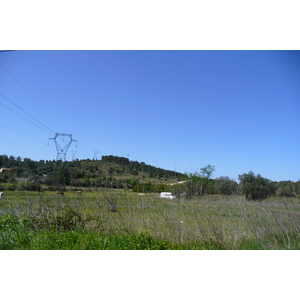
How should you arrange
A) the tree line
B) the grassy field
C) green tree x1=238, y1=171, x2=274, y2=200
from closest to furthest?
1. the grassy field
2. the tree line
3. green tree x1=238, y1=171, x2=274, y2=200

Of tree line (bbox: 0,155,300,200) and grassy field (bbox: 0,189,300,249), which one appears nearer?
grassy field (bbox: 0,189,300,249)

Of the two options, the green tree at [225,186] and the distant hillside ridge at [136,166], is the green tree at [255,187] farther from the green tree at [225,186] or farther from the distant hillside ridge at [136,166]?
the distant hillside ridge at [136,166]

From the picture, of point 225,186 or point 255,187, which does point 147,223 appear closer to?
point 225,186

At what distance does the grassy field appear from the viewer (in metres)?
5.12

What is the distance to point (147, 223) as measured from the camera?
224 inches

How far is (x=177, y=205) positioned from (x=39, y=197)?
423 centimetres

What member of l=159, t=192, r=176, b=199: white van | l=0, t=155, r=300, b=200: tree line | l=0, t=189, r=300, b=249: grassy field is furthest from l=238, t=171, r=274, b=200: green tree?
l=159, t=192, r=176, b=199: white van

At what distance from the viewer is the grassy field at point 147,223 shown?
5121 mm

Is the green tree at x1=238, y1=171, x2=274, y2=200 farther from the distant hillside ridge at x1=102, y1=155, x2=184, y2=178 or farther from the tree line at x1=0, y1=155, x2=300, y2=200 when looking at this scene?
the distant hillside ridge at x1=102, y1=155, x2=184, y2=178

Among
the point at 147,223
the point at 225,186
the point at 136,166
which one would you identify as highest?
the point at 136,166

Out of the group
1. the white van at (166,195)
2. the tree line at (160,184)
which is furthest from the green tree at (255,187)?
the white van at (166,195)

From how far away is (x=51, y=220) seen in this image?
20.5 ft

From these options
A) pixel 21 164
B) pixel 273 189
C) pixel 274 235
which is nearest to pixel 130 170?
pixel 274 235

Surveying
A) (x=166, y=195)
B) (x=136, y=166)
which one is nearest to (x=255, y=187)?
(x=166, y=195)
